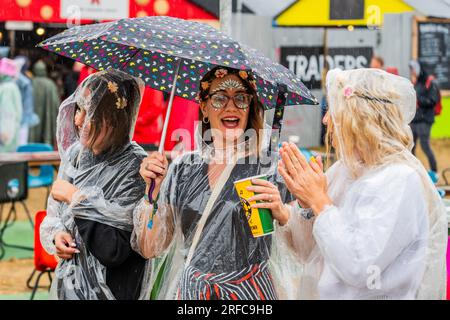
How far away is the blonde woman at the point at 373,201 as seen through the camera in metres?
2.75

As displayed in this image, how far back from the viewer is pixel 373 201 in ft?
9.12

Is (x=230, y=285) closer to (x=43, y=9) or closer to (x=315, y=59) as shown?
(x=43, y=9)

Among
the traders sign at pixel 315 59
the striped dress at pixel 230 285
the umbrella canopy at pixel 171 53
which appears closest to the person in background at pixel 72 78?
the traders sign at pixel 315 59

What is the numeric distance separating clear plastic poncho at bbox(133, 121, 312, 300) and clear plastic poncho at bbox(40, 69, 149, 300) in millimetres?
201

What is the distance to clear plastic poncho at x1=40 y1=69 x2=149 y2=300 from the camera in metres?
3.60

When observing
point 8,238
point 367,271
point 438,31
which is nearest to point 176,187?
point 367,271

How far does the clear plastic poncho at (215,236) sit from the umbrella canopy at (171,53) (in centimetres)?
30

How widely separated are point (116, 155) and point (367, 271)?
1.32m

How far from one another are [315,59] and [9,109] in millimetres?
4705

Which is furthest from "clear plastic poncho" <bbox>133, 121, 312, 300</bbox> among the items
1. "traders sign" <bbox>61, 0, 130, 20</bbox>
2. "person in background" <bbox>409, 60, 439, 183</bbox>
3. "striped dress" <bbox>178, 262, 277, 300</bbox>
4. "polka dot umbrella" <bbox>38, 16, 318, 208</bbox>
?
"person in background" <bbox>409, 60, 439, 183</bbox>

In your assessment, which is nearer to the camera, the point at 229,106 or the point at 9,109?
the point at 229,106

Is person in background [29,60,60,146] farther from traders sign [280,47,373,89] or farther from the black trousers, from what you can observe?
the black trousers

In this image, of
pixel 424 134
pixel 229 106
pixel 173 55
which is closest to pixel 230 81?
pixel 229 106
